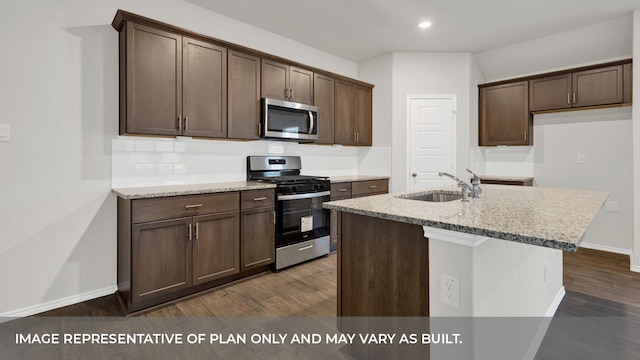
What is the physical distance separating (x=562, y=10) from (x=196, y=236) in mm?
4181

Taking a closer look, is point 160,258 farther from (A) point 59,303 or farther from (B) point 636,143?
(B) point 636,143

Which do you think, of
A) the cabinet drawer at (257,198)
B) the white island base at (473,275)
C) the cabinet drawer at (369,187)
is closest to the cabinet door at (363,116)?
the cabinet drawer at (369,187)

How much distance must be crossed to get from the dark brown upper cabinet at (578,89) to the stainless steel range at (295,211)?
3.14 metres

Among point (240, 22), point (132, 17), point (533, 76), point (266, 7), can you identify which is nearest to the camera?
point (132, 17)

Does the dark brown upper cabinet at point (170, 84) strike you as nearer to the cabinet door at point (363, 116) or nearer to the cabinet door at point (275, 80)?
the cabinet door at point (275, 80)

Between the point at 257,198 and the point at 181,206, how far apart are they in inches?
27.6

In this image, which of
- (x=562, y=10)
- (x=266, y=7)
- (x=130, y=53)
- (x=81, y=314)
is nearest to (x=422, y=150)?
(x=562, y=10)

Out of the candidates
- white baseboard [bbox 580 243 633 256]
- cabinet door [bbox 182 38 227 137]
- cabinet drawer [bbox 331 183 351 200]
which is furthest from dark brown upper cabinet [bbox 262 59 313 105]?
white baseboard [bbox 580 243 633 256]

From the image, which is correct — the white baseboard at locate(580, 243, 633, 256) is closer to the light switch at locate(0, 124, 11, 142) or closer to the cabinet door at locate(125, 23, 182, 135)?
the cabinet door at locate(125, 23, 182, 135)

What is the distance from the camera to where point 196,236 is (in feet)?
8.46

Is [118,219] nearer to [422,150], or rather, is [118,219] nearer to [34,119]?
[34,119]

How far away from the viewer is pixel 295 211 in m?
3.32

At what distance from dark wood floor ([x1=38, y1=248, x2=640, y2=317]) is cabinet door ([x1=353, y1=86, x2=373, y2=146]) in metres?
2.08

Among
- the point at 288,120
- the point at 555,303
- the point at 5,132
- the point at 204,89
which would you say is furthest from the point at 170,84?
the point at 555,303
